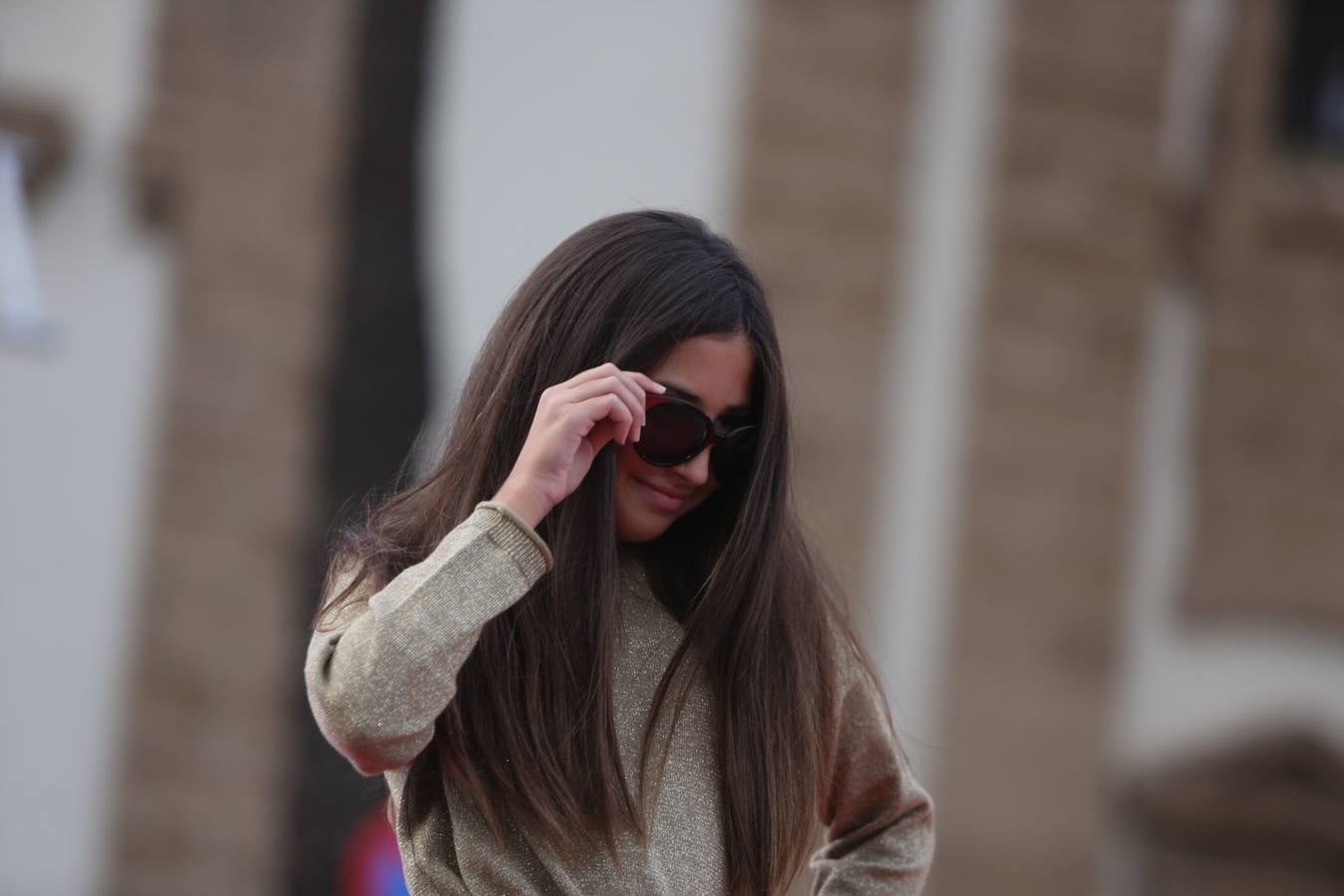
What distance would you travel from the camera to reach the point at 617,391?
174 centimetres

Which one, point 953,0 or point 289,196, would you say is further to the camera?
point 953,0

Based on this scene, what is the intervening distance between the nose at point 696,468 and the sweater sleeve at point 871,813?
39 centimetres

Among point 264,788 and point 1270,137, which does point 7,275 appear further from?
point 1270,137

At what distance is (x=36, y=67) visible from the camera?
604 centimetres

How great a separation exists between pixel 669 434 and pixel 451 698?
34cm

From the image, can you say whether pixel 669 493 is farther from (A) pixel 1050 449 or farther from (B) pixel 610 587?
(A) pixel 1050 449

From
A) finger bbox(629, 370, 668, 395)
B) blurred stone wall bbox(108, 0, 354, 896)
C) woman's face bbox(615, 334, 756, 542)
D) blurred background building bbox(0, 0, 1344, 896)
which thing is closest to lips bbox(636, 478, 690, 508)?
woman's face bbox(615, 334, 756, 542)

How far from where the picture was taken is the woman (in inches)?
66.3

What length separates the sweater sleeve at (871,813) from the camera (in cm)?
210

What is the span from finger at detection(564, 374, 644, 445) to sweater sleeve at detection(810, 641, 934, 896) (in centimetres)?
51

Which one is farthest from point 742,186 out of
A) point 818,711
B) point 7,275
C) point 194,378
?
point 818,711

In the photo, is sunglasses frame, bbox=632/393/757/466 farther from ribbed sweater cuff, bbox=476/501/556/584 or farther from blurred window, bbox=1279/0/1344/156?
blurred window, bbox=1279/0/1344/156

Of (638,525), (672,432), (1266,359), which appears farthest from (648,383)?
(1266,359)

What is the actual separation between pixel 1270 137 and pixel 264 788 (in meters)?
4.68
